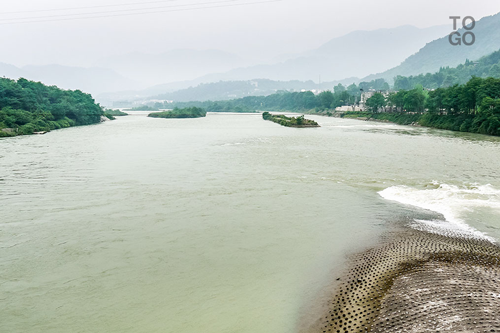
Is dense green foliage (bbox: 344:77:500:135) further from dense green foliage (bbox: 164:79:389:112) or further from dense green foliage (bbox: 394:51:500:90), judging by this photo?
dense green foliage (bbox: 394:51:500:90)

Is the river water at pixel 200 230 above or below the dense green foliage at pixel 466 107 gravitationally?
below

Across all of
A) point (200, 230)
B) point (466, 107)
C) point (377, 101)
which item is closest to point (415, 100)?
point (466, 107)

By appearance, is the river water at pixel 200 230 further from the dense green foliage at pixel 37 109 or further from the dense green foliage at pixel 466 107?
the dense green foliage at pixel 37 109

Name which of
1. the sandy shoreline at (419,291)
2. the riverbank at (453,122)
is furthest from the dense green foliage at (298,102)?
the sandy shoreline at (419,291)

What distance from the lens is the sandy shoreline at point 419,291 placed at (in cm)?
367

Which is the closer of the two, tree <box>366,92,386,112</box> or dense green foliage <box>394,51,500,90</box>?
tree <box>366,92,386,112</box>

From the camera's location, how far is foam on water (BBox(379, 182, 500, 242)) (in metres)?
7.16

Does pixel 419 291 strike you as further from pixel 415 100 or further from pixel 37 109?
pixel 415 100

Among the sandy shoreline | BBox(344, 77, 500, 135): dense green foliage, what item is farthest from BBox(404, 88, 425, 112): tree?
the sandy shoreline

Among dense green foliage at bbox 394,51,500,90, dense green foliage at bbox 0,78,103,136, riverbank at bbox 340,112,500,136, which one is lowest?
riverbank at bbox 340,112,500,136

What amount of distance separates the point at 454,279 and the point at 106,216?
7.43 m

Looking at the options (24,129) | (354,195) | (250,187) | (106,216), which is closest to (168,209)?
(106,216)

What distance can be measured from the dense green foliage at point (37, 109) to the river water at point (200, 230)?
56.7 ft

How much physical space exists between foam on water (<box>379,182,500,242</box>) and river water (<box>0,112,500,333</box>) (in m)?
0.06
